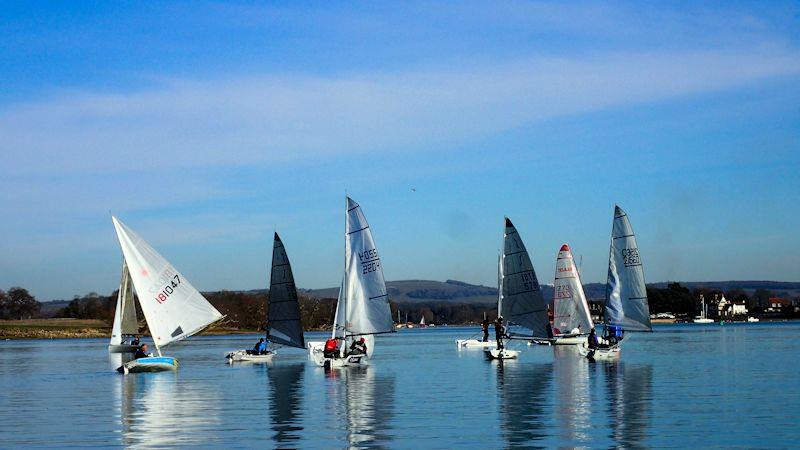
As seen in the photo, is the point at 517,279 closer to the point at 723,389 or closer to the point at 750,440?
the point at 723,389

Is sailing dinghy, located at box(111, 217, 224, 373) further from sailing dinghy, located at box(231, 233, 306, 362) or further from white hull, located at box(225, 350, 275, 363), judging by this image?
white hull, located at box(225, 350, 275, 363)

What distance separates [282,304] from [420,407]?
110ft

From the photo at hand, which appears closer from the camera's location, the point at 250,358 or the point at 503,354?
the point at 503,354

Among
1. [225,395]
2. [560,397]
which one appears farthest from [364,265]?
[560,397]

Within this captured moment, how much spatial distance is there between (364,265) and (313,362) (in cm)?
1208

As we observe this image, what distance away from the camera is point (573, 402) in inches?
1427

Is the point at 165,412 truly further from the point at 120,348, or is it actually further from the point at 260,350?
the point at 120,348

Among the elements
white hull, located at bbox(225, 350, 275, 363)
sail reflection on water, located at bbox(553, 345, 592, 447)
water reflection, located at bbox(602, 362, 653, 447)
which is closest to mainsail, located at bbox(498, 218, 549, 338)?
sail reflection on water, located at bbox(553, 345, 592, 447)

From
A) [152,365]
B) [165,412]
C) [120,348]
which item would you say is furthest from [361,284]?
[120,348]

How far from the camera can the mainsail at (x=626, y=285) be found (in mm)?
74438

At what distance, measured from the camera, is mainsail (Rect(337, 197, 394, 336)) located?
193 ft

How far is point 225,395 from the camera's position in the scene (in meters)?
42.8

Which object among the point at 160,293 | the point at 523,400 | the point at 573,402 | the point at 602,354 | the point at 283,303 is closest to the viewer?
the point at 573,402

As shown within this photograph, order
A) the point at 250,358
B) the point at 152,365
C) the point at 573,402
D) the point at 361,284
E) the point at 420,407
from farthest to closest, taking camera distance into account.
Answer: the point at 250,358 < the point at 361,284 < the point at 152,365 < the point at 573,402 < the point at 420,407
